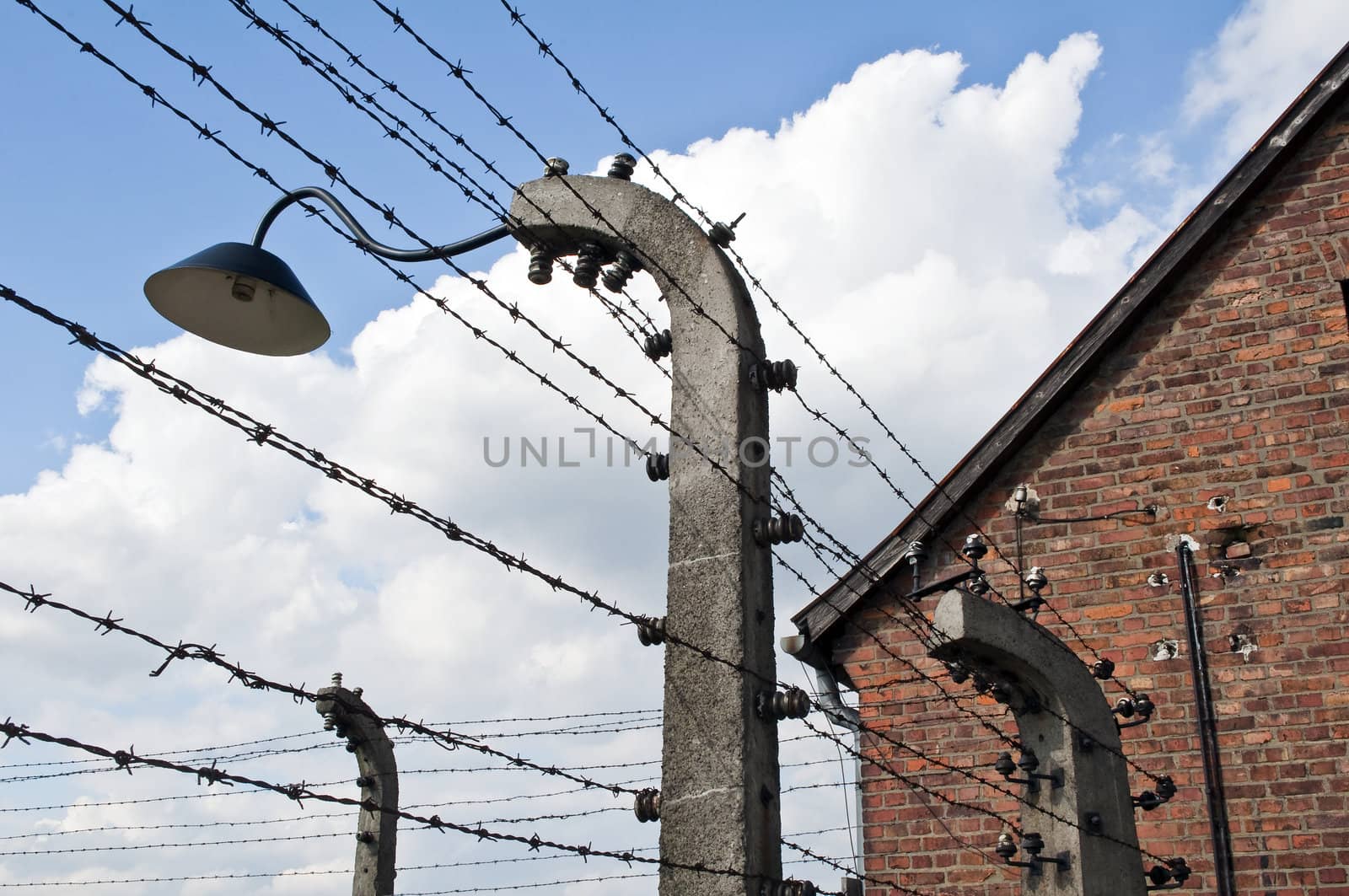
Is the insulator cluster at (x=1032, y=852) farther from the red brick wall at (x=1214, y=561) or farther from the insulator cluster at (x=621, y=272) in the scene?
the insulator cluster at (x=621, y=272)

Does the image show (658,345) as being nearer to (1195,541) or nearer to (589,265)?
(589,265)

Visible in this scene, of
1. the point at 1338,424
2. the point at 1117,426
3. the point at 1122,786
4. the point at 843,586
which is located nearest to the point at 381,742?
the point at 843,586

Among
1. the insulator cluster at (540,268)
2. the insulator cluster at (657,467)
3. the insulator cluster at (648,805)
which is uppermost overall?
the insulator cluster at (540,268)

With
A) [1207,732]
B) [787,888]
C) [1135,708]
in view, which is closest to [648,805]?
[787,888]

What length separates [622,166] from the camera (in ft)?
14.3

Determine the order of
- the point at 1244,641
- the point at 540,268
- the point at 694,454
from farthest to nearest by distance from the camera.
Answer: the point at 1244,641, the point at 540,268, the point at 694,454

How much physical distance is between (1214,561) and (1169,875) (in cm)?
188

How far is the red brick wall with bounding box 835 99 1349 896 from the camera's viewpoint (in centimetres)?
690

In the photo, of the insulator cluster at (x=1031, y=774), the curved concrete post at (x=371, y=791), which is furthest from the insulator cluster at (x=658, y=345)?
the curved concrete post at (x=371, y=791)

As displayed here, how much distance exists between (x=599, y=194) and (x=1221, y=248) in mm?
5148

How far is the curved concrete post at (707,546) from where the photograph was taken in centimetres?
361

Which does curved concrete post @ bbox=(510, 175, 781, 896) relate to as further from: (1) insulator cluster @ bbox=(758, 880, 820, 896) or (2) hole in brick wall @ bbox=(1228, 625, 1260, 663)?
(2) hole in brick wall @ bbox=(1228, 625, 1260, 663)

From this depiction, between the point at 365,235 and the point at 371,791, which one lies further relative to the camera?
the point at 371,791

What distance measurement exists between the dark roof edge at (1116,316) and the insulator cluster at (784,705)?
432 cm
